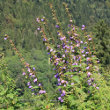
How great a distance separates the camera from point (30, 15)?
160 meters

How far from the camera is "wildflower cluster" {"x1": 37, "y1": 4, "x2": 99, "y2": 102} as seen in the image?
372 cm

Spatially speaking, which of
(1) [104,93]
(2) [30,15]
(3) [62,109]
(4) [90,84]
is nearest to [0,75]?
(3) [62,109]

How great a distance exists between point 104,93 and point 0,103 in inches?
83.3

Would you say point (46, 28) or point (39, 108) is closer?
point (39, 108)

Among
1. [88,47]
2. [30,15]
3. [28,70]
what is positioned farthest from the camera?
[30,15]

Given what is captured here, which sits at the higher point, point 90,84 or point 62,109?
point 90,84

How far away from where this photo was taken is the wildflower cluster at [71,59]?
372 centimetres

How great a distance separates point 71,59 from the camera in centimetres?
391

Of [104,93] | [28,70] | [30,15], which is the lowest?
[104,93]

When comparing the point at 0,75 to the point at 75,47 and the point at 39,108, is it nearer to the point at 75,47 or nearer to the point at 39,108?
the point at 39,108

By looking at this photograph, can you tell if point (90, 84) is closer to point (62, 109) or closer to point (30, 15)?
point (62, 109)

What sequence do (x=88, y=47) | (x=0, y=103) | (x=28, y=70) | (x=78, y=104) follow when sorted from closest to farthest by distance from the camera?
(x=78, y=104) → (x=28, y=70) → (x=0, y=103) → (x=88, y=47)

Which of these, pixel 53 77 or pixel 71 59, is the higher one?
pixel 71 59

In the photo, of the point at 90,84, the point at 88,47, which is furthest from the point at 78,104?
the point at 88,47
